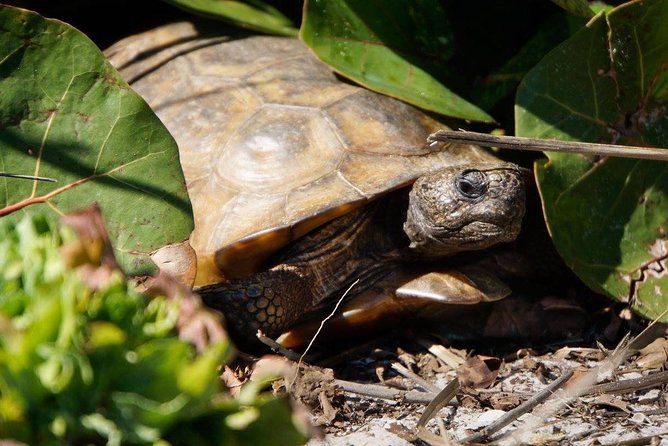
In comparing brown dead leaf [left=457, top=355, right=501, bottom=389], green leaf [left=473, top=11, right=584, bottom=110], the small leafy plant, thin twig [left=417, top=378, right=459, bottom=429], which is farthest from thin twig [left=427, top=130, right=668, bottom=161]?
green leaf [left=473, top=11, right=584, bottom=110]

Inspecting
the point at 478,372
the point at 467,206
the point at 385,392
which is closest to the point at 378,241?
the point at 467,206

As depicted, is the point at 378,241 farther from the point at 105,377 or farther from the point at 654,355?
the point at 105,377

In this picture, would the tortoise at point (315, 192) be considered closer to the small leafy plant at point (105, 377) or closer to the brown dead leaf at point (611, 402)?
the brown dead leaf at point (611, 402)

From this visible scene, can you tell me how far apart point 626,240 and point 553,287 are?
416 millimetres

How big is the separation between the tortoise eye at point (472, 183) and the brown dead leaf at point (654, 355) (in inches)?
28.2

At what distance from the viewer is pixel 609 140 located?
109 inches

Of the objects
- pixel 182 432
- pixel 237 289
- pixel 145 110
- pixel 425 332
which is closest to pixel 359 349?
pixel 425 332

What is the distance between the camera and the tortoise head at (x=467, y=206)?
106 inches

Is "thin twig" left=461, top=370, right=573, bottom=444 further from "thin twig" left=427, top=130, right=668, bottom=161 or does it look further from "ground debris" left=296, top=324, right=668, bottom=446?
"thin twig" left=427, top=130, right=668, bottom=161

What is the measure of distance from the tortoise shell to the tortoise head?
0.09 metres

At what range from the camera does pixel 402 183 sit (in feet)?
9.08

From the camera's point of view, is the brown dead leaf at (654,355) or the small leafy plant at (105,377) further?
the brown dead leaf at (654,355)

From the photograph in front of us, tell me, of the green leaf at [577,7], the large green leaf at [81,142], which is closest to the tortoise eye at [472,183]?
the green leaf at [577,7]

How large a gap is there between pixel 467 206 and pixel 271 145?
27.8 inches
